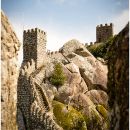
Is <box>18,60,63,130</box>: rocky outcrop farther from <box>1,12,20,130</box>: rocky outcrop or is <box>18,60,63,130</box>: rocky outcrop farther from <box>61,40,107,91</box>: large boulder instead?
<box>1,12,20,130</box>: rocky outcrop

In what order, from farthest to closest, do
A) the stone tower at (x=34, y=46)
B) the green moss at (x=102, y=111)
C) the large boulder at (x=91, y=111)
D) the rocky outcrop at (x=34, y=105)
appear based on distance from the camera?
the stone tower at (x=34, y=46) < the green moss at (x=102, y=111) < the large boulder at (x=91, y=111) < the rocky outcrop at (x=34, y=105)

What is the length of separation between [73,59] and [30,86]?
39.8ft

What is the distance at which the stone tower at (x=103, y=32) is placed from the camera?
275 ft

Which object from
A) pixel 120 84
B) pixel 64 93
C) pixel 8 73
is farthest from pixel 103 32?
pixel 120 84

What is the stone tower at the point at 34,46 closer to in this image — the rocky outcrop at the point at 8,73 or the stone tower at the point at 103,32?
the stone tower at the point at 103,32

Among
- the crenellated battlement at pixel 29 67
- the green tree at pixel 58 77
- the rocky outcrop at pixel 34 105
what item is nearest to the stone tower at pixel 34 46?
the crenellated battlement at pixel 29 67

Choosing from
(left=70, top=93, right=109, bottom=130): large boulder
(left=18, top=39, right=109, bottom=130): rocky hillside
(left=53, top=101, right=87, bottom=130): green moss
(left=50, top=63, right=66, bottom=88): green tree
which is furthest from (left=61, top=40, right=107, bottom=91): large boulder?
(left=53, top=101, right=87, bottom=130): green moss

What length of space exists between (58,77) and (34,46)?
16.7ft

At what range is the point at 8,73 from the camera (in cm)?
1182

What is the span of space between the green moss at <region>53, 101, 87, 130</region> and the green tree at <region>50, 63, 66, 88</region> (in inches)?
155

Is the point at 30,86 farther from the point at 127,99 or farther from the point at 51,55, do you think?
the point at 127,99

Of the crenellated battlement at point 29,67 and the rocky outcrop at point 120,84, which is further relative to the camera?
the crenellated battlement at point 29,67

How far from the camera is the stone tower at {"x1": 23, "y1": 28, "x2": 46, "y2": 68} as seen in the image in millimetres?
61562

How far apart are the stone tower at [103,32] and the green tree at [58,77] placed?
23617 mm
